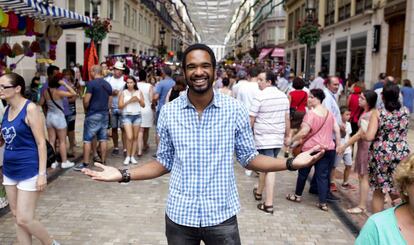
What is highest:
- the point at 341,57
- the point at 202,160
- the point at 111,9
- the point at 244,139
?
the point at 111,9

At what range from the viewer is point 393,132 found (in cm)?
478

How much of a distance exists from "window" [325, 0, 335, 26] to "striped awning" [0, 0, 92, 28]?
23.3 meters

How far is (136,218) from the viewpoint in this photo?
18.2 ft

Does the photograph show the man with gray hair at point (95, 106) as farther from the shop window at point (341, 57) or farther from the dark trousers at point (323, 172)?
the shop window at point (341, 57)

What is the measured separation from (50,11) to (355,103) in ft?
19.7

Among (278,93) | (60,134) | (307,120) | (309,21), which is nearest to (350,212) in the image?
(307,120)

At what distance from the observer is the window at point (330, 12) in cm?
3034

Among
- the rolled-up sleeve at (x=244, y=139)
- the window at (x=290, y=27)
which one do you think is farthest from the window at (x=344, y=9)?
the rolled-up sleeve at (x=244, y=139)

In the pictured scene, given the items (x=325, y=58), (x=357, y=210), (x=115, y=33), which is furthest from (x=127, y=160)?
(x=115, y=33)

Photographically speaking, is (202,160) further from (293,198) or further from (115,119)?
(115,119)

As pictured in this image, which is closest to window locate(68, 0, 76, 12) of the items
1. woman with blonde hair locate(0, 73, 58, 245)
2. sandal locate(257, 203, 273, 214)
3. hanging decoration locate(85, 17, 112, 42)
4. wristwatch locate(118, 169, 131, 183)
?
hanging decoration locate(85, 17, 112, 42)

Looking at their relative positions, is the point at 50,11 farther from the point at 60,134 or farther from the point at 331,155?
the point at 331,155

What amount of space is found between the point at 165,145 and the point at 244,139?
474mm

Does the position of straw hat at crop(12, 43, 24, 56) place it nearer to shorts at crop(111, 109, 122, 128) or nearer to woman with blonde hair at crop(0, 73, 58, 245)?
shorts at crop(111, 109, 122, 128)
